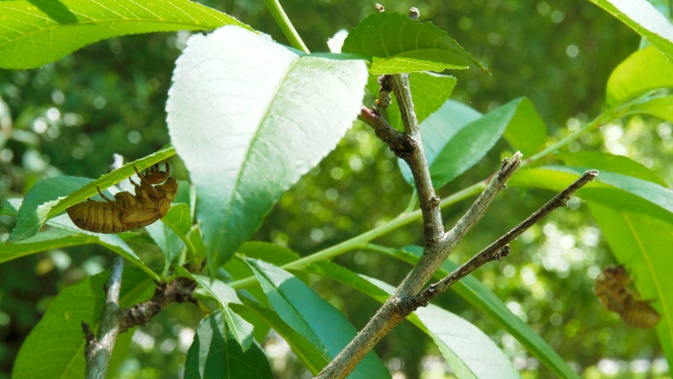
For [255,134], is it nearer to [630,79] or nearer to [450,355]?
[450,355]

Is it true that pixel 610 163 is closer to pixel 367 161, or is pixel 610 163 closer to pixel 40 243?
pixel 40 243

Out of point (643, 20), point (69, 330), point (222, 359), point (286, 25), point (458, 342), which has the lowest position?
point (69, 330)

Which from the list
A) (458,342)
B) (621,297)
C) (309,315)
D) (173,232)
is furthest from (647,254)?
(621,297)

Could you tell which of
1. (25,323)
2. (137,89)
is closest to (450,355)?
(25,323)

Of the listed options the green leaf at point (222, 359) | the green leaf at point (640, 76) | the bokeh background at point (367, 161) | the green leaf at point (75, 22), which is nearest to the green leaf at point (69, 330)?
the green leaf at point (222, 359)

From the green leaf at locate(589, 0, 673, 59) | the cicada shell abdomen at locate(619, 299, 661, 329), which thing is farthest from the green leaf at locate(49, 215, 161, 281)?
the cicada shell abdomen at locate(619, 299, 661, 329)
